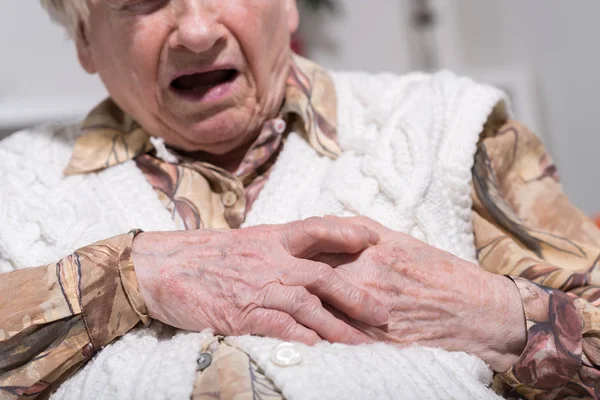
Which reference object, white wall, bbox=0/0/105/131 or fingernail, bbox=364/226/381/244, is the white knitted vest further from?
white wall, bbox=0/0/105/131

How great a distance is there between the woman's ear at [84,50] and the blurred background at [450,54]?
81 centimetres

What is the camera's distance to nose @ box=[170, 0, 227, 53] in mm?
1035

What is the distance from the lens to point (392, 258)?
94 centimetres

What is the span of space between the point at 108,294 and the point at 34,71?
1.47 meters

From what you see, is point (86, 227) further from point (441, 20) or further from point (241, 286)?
point (441, 20)

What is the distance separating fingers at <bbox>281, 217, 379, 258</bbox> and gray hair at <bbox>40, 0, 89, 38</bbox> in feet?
1.85

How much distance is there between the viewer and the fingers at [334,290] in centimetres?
87

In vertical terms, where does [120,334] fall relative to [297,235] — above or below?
below

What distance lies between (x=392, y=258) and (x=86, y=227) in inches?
19.6

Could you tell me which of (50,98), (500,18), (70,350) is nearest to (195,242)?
(70,350)

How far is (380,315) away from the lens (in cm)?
89

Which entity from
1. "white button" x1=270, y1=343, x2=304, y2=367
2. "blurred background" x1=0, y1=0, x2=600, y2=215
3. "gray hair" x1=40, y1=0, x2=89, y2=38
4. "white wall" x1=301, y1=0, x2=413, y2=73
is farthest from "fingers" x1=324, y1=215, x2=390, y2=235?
"white wall" x1=301, y1=0, x2=413, y2=73

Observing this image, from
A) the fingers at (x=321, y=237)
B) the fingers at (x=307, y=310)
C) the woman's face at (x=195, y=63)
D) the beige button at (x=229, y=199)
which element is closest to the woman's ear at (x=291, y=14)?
the woman's face at (x=195, y=63)

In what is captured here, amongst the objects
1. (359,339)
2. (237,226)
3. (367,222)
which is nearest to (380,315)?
(359,339)
